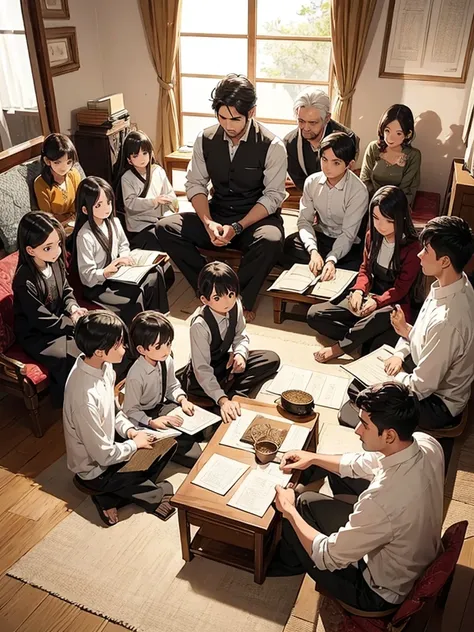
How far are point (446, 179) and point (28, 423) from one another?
3.81 metres

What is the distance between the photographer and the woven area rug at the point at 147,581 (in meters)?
2.25

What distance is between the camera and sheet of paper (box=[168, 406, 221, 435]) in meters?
2.76

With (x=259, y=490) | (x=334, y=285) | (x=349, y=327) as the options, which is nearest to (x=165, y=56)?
(x=334, y=285)

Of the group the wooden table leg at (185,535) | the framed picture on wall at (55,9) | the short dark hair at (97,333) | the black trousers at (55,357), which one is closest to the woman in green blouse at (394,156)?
the black trousers at (55,357)

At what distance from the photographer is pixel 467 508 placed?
268 centimetres

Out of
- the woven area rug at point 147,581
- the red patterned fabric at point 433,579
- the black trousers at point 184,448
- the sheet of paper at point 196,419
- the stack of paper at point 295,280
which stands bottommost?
the woven area rug at point 147,581

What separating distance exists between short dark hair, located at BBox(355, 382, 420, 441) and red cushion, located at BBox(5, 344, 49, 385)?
1813mm

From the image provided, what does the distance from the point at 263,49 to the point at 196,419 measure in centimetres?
385

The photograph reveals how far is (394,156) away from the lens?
4465 millimetres

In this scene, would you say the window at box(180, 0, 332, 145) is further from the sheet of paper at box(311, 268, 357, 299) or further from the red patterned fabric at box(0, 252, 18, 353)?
the red patterned fabric at box(0, 252, 18, 353)

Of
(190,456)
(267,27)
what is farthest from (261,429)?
(267,27)

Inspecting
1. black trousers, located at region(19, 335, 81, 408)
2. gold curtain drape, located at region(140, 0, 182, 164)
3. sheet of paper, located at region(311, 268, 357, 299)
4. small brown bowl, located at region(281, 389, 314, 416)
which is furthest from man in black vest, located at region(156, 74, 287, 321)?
gold curtain drape, located at region(140, 0, 182, 164)

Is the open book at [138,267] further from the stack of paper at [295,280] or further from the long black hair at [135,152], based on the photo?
the stack of paper at [295,280]

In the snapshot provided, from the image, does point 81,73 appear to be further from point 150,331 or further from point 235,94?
point 150,331
